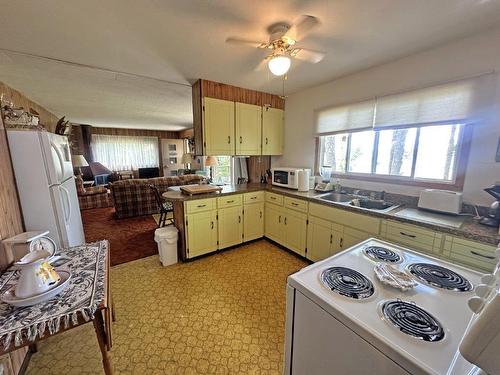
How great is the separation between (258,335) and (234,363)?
29cm

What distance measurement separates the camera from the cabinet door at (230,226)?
9.75ft

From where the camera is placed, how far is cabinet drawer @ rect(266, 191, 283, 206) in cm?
303

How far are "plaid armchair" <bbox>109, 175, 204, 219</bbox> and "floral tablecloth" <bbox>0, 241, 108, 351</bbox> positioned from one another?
3.47m

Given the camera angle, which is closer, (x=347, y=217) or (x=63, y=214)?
(x=63, y=214)

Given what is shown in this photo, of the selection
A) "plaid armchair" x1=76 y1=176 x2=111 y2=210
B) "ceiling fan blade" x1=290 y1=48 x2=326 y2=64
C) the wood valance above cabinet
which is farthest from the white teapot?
"plaid armchair" x1=76 y1=176 x2=111 y2=210

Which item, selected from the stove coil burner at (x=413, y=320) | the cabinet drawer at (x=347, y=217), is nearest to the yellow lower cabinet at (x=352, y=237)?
the cabinet drawer at (x=347, y=217)

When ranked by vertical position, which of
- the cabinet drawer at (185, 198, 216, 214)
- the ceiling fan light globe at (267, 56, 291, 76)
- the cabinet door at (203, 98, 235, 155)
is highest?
the ceiling fan light globe at (267, 56, 291, 76)

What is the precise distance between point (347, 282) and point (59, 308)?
1.39 m

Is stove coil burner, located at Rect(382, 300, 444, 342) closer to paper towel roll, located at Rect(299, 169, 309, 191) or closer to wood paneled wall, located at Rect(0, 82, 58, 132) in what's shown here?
paper towel roll, located at Rect(299, 169, 309, 191)

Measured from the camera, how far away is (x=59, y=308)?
1011 mm

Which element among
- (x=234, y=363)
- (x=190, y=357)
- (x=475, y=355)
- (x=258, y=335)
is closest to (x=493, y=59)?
(x=475, y=355)

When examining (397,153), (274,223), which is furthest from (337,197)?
(274,223)

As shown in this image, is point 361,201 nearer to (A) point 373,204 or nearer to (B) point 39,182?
(A) point 373,204

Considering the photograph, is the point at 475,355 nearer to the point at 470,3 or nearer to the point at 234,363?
the point at 234,363
